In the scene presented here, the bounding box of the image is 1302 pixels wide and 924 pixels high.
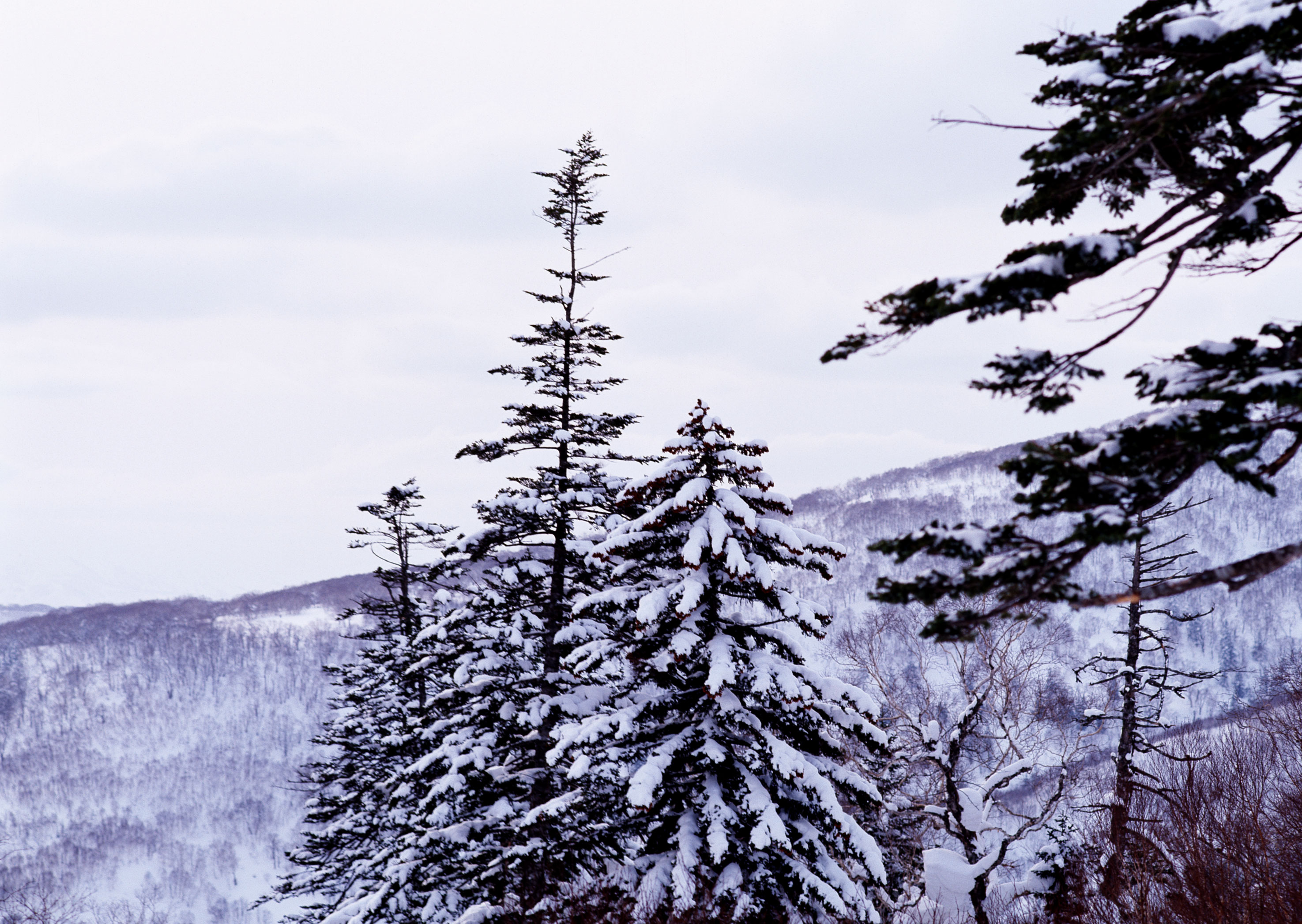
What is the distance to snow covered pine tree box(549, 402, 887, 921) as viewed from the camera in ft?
35.3

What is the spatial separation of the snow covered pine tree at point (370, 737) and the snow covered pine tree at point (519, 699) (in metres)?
3.74

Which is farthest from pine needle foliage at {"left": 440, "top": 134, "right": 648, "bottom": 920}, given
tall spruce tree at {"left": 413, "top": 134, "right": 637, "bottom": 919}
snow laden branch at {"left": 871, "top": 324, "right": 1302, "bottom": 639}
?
snow laden branch at {"left": 871, "top": 324, "right": 1302, "bottom": 639}

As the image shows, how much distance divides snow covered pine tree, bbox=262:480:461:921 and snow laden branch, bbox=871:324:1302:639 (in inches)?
616

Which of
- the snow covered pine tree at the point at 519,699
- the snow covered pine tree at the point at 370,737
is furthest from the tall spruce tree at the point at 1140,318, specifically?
the snow covered pine tree at the point at 370,737

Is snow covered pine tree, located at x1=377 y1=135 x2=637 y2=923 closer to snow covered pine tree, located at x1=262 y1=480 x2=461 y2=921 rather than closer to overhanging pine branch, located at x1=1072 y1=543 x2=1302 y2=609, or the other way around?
snow covered pine tree, located at x1=262 y1=480 x2=461 y2=921

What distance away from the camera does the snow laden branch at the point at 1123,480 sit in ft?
15.5

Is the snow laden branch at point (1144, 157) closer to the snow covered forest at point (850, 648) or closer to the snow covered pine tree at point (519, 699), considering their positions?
the snow covered forest at point (850, 648)

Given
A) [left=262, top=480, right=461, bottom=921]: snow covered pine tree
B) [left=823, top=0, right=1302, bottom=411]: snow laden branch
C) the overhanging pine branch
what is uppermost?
[left=823, top=0, right=1302, bottom=411]: snow laden branch

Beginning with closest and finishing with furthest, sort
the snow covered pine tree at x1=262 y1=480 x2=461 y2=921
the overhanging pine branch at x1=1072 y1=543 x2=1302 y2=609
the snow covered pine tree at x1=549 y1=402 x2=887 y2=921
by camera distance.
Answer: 1. the overhanging pine branch at x1=1072 y1=543 x2=1302 y2=609
2. the snow covered pine tree at x1=549 y1=402 x2=887 y2=921
3. the snow covered pine tree at x1=262 y1=480 x2=461 y2=921

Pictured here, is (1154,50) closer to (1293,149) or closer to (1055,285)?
(1293,149)

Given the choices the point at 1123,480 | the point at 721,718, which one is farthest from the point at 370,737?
the point at 1123,480

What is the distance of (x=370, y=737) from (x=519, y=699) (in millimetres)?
14803

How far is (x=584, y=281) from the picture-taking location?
18.0 meters

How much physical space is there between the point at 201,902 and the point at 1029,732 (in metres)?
183
